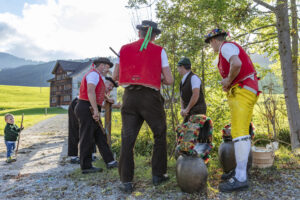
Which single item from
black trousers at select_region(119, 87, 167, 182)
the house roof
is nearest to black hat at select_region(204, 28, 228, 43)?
black trousers at select_region(119, 87, 167, 182)

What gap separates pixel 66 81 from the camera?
157 feet

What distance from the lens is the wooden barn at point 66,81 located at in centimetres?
4569

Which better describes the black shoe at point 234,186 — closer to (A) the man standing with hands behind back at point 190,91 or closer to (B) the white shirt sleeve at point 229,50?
(A) the man standing with hands behind back at point 190,91

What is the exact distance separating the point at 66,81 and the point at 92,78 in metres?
46.1

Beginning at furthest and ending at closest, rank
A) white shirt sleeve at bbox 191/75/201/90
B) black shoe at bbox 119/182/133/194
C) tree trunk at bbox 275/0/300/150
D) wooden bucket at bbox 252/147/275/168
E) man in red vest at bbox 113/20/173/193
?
1. tree trunk at bbox 275/0/300/150
2. white shirt sleeve at bbox 191/75/201/90
3. wooden bucket at bbox 252/147/275/168
4. black shoe at bbox 119/182/133/194
5. man in red vest at bbox 113/20/173/193

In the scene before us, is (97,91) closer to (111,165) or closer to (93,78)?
(93,78)

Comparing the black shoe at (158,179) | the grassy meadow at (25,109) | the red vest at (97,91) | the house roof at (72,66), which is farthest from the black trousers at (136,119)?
the house roof at (72,66)

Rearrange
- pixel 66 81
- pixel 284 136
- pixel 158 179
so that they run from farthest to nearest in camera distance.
A: pixel 66 81 < pixel 284 136 < pixel 158 179

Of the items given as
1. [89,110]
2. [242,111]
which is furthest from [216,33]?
[89,110]

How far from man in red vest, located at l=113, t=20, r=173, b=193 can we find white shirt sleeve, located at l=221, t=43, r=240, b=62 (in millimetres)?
814

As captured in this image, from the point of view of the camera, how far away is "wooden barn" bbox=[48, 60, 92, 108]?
45688 mm

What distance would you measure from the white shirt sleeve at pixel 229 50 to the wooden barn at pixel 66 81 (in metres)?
43.4

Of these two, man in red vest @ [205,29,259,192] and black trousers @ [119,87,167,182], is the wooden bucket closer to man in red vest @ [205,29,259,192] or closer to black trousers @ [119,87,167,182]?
man in red vest @ [205,29,259,192]

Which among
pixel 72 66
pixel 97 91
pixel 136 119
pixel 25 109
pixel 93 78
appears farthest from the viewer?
pixel 72 66
